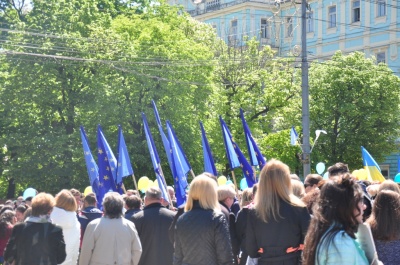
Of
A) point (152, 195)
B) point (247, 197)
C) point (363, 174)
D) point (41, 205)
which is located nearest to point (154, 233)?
point (152, 195)

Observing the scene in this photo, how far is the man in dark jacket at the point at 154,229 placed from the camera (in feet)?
32.5

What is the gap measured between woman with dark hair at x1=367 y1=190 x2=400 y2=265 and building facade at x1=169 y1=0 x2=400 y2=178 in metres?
39.2

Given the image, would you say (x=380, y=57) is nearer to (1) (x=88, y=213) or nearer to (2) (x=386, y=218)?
(1) (x=88, y=213)

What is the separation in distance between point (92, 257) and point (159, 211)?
1025 mm

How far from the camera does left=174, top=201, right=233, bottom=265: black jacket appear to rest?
7.89m

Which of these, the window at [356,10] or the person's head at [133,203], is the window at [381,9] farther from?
the person's head at [133,203]

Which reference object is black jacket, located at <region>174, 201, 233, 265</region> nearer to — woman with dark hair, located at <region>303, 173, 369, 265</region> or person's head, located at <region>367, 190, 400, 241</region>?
person's head, located at <region>367, 190, 400, 241</region>

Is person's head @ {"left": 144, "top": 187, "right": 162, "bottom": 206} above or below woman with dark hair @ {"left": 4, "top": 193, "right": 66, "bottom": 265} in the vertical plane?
above

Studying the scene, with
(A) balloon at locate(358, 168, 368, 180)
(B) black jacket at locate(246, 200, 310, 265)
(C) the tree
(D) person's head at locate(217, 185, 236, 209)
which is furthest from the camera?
(C) the tree

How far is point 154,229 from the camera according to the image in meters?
9.91

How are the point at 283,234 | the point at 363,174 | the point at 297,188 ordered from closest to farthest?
1. the point at 283,234
2. the point at 297,188
3. the point at 363,174

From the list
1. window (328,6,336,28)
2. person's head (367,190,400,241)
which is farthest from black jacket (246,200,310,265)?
window (328,6,336,28)

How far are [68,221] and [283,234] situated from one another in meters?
3.89

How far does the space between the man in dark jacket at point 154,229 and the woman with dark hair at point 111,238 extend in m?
0.39
